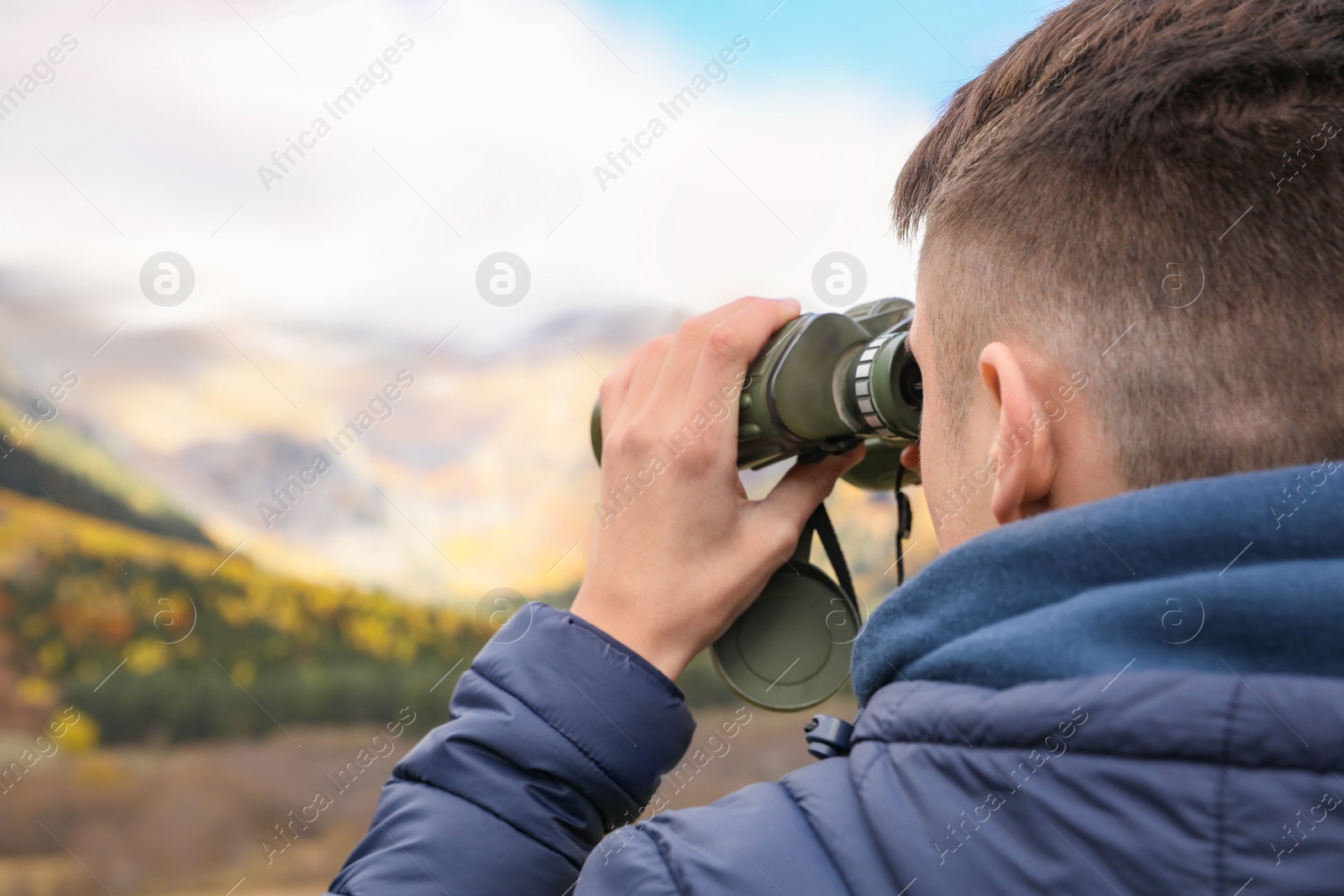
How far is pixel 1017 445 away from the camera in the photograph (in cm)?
42

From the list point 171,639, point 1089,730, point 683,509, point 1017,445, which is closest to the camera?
point 1089,730

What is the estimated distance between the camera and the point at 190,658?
11.5 ft

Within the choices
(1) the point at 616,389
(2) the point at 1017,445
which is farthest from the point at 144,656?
(2) the point at 1017,445

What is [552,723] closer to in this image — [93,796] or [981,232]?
[981,232]

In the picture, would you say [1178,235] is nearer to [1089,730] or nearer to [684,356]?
[1089,730]

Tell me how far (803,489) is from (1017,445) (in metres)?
0.34

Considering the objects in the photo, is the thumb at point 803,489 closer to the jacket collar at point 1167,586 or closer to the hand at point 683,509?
the hand at point 683,509

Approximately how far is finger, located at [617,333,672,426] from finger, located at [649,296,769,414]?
1 centimetres

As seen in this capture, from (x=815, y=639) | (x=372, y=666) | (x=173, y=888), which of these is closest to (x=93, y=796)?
(x=173, y=888)

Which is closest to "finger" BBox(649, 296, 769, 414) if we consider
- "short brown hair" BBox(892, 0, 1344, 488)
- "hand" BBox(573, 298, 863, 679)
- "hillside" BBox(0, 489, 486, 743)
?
"hand" BBox(573, 298, 863, 679)

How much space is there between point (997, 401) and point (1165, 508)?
0.44ft

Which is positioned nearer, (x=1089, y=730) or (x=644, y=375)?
(x=1089, y=730)

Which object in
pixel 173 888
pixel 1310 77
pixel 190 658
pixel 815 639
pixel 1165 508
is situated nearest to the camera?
pixel 1165 508

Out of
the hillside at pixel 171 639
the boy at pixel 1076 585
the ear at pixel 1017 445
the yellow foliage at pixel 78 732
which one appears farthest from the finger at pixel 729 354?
the yellow foliage at pixel 78 732
